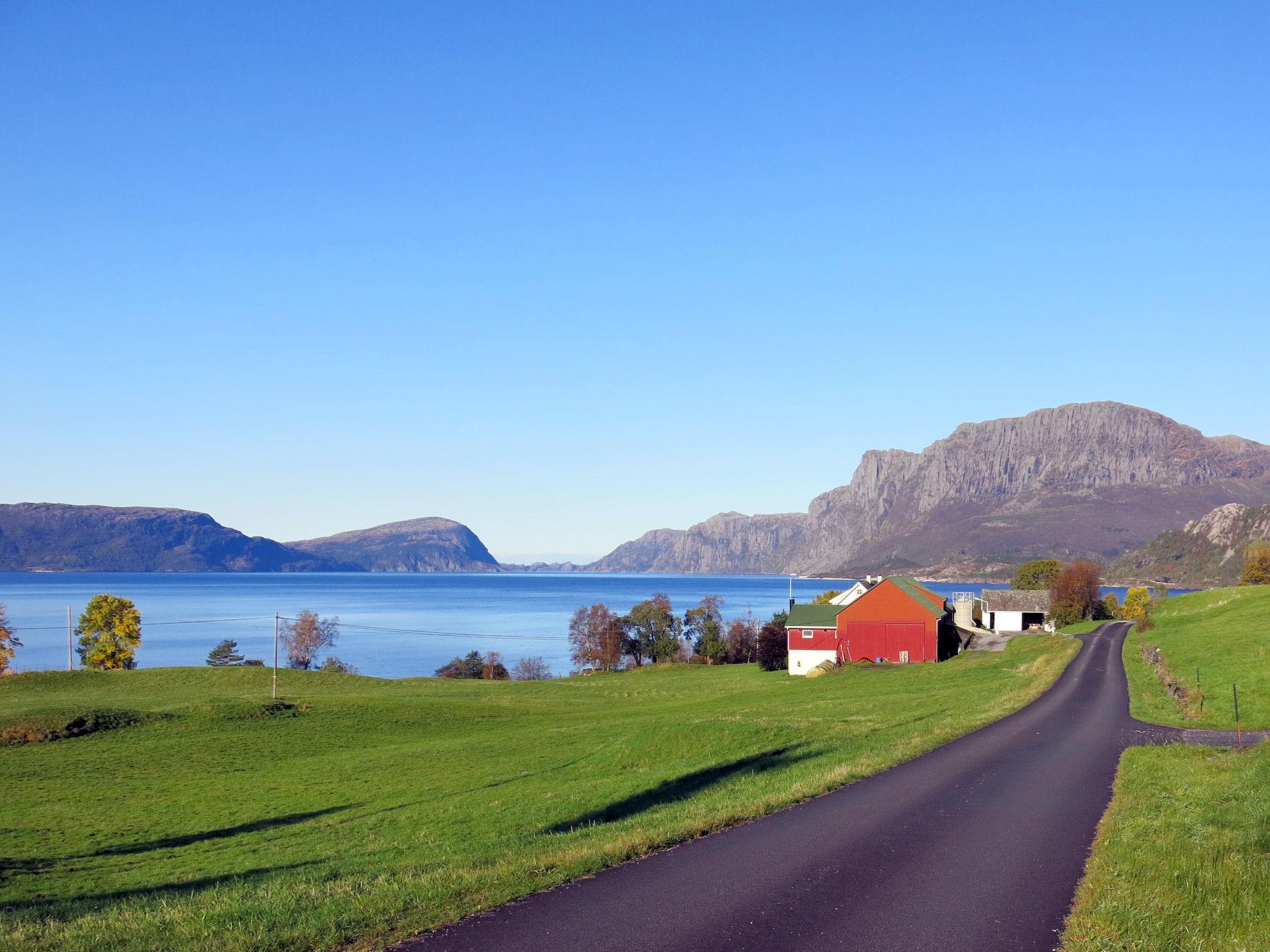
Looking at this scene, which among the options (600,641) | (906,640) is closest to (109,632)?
(600,641)

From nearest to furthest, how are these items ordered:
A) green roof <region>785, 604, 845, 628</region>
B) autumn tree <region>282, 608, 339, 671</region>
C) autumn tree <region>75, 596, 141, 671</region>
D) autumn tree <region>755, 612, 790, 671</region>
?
green roof <region>785, 604, 845, 628</region> → autumn tree <region>755, 612, 790, 671</region> → autumn tree <region>75, 596, 141, 671</region> → autumn tree <region>282, 608, 339, 671</region>

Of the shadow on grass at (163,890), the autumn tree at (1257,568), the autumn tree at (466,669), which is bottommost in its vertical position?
the autumn tree at (466,669)

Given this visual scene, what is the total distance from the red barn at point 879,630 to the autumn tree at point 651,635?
37546mm

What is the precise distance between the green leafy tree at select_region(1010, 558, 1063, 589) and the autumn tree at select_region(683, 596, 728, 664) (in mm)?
46844

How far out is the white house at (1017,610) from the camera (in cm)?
11112

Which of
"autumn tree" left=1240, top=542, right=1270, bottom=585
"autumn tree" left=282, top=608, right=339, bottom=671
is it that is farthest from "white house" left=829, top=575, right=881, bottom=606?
"autumn tree" left=282, top=608, right=339, bottom=671

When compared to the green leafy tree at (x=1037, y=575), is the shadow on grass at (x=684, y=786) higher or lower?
lower

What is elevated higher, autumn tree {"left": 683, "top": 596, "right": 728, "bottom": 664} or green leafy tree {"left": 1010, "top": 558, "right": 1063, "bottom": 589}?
green leafy tree {"left": 1010, "top": 558, "right": 1063, "bottom": 589}

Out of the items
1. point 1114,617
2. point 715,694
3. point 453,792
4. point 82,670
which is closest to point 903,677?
point 715,694

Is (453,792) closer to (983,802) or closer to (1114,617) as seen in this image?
(983,802)

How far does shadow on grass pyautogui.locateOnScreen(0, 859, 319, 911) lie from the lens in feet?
51.3

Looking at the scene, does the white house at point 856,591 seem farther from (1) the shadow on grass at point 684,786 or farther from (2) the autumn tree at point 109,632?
(2) the autumn tree at point 109,632

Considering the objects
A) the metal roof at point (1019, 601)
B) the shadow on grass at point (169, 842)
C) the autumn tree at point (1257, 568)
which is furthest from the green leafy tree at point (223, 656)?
the autumn tree at point (1257, 568)

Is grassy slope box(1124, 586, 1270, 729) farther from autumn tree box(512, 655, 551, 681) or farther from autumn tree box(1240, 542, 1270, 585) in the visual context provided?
autumn tree box(512, 655, 551, 681)
